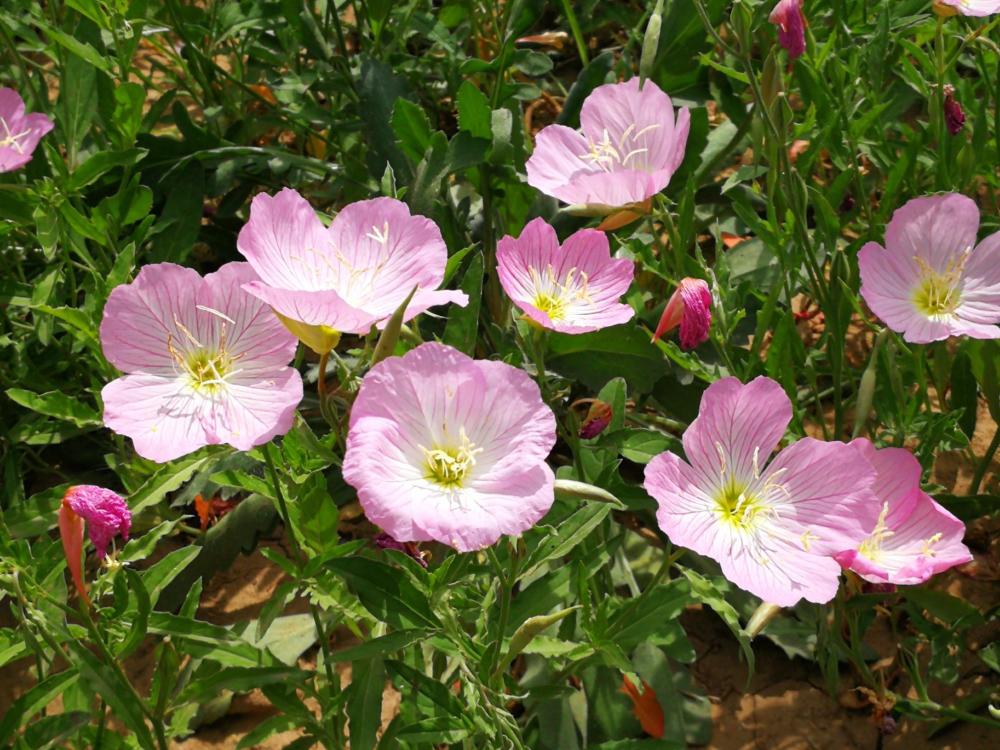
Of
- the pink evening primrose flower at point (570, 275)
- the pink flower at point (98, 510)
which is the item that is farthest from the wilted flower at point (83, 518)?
the pink evening primrose flower at point (570, 275)

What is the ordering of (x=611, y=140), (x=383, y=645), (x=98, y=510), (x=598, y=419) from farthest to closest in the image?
1. (x=611, y=140)
2. (x=598, y=419)
3. (x=383, y=645)
4. (x=98, y=510)

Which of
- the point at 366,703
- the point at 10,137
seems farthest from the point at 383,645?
the point at 10,137

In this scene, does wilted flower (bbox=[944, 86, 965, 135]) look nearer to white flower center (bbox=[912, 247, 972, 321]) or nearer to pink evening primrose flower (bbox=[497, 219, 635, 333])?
white flower center (bbox=[912, 247, 972, 321])

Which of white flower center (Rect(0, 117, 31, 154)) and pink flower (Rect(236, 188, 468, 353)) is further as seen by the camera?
white flower center (Rect(0, 117, 31, 154))

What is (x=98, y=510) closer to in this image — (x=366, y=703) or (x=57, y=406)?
(x=366, y=703)

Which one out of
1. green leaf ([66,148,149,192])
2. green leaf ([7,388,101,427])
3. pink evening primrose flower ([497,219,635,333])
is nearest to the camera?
pink evening primrose flower ([497,219,635,333])

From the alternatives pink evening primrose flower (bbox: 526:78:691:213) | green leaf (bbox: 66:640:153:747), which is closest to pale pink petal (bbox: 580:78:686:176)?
pink evening primrose flower (bbox: 526:78:691:213)
